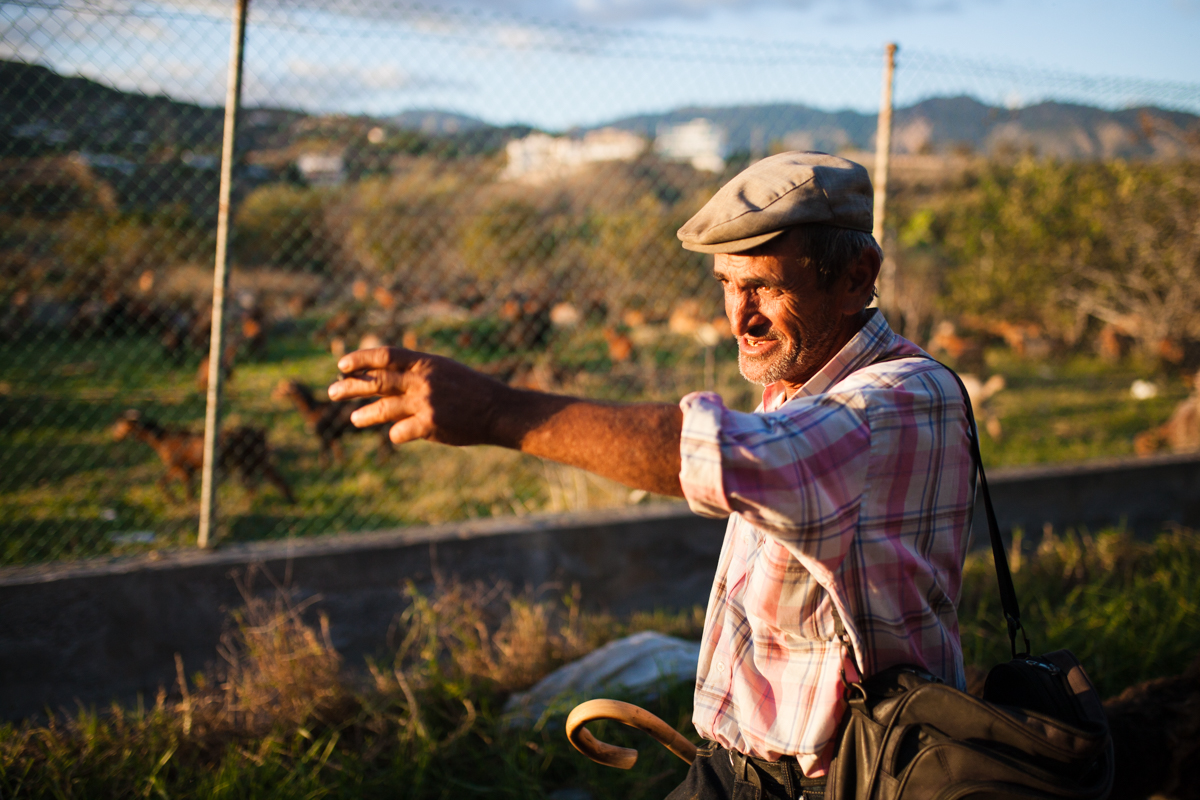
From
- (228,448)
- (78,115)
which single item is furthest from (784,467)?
(228,448)

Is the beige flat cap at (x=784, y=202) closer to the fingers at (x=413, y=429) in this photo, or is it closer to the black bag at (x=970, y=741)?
the black bag at (x=970, y=741)

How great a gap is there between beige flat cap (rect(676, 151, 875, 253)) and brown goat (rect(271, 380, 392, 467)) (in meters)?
5.67

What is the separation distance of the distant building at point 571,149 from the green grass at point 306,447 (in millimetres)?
2189

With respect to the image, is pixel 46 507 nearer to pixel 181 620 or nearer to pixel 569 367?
pixel 181 620

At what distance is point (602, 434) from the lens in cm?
103

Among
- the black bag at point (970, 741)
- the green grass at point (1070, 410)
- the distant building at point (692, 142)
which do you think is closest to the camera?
the black bag at point (970, 741)

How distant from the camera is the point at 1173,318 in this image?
9.53 m

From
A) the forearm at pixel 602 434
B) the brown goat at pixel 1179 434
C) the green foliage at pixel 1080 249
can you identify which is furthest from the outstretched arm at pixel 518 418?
the green foliage at pixel 1080 249

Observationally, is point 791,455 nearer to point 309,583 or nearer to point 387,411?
point 387,411

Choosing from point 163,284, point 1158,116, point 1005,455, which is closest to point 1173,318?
point 1005,455

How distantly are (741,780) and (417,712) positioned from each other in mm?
1820

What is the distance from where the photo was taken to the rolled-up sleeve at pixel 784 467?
0.92 m

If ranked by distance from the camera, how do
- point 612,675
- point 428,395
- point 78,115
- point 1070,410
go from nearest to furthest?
1. point 428,395
2. point 612,675
3. point 78,115
4. point 1070,410

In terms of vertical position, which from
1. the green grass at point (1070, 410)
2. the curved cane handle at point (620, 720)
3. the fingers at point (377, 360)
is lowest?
the green grass at point (1070, 410)
